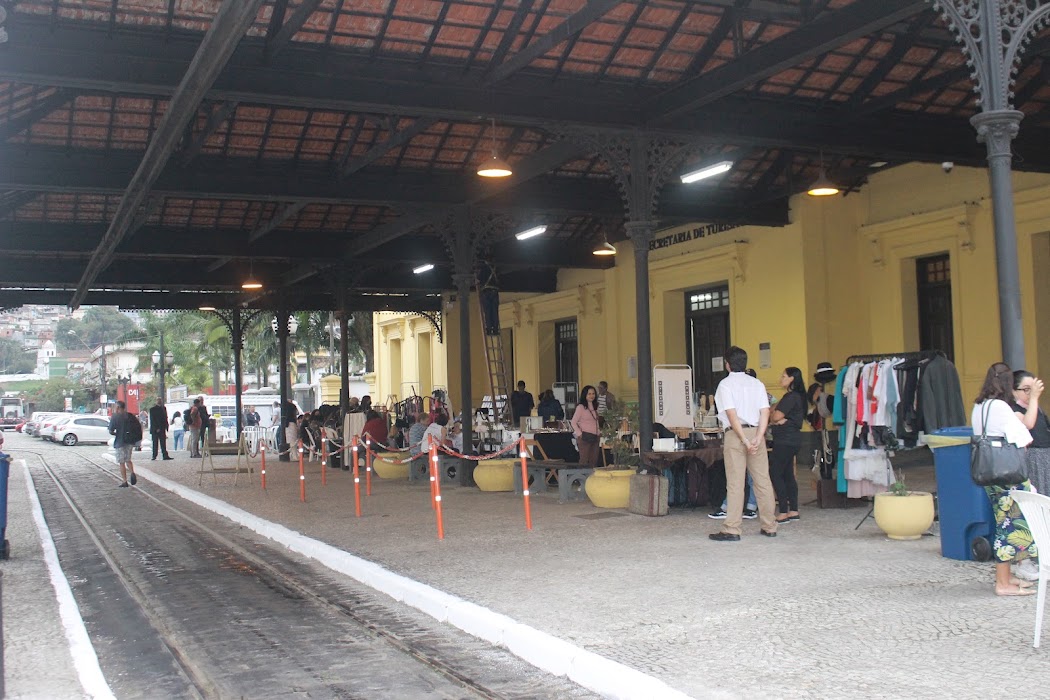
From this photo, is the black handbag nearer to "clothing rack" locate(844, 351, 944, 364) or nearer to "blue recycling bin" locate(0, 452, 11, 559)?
"clothing rack" locate(844, 351, 944, 364)

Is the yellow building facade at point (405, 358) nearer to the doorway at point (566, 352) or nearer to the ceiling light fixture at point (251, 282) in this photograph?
the doorway at point (566, 352)

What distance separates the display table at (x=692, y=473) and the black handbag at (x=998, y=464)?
17.6ft

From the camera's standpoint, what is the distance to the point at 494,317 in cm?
2211

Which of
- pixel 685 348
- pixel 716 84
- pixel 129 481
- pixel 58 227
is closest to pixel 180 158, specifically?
pixel 58 227

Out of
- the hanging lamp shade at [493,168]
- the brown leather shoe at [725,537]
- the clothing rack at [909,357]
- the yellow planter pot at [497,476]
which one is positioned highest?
the hanging lamp shade at [493,168]

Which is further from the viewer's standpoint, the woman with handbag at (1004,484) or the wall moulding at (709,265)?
the wall moulding at (709,265)

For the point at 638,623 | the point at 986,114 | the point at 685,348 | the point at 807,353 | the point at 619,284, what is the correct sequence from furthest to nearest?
1. the point at 619,284
2. the point at 685,348
3. the point at 807,353
4. the point at 986,114
5. the point at 638,623

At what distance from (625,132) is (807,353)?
7.61m

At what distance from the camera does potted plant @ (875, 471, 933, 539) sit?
31.0ft

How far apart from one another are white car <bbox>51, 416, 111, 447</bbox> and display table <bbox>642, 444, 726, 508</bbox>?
135 ft

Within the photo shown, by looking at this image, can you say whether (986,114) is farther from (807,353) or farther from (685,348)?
(685,348)

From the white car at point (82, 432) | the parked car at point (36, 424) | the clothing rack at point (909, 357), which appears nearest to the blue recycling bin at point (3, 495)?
the clothing rack at point (909, 357)

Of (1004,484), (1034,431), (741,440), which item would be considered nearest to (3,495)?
(741,440)

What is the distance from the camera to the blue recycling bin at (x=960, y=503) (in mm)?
8328
